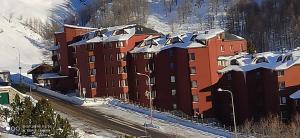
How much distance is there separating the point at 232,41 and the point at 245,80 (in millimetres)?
11711

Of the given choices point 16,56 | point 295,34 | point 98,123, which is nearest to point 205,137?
point 98,123

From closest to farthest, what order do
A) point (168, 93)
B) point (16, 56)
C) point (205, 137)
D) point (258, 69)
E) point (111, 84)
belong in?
point (205, 137) → point (258, 69) → point (168, 93) → point (111, 84) → point (16, 56)

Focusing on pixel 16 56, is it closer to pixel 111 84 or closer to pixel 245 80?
pixel 111 84

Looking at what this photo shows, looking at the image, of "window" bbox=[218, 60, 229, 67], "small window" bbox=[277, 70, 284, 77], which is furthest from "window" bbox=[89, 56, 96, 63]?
"small window" bbox=[277, 70, 284, 77]

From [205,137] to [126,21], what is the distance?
137 meters

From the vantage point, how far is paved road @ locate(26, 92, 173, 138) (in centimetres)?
5988

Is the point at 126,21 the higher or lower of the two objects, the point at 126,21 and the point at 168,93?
the higher

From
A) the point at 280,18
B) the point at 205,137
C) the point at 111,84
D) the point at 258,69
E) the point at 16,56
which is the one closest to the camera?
the point at 205,137

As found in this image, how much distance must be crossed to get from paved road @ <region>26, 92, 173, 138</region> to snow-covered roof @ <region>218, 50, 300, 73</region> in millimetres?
18991

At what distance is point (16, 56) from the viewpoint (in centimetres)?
17562

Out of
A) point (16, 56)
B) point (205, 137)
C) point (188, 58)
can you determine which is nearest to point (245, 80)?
point (188, 58)

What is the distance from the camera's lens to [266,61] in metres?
73.8

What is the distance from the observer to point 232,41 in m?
84.8

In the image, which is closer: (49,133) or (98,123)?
(49,133)
